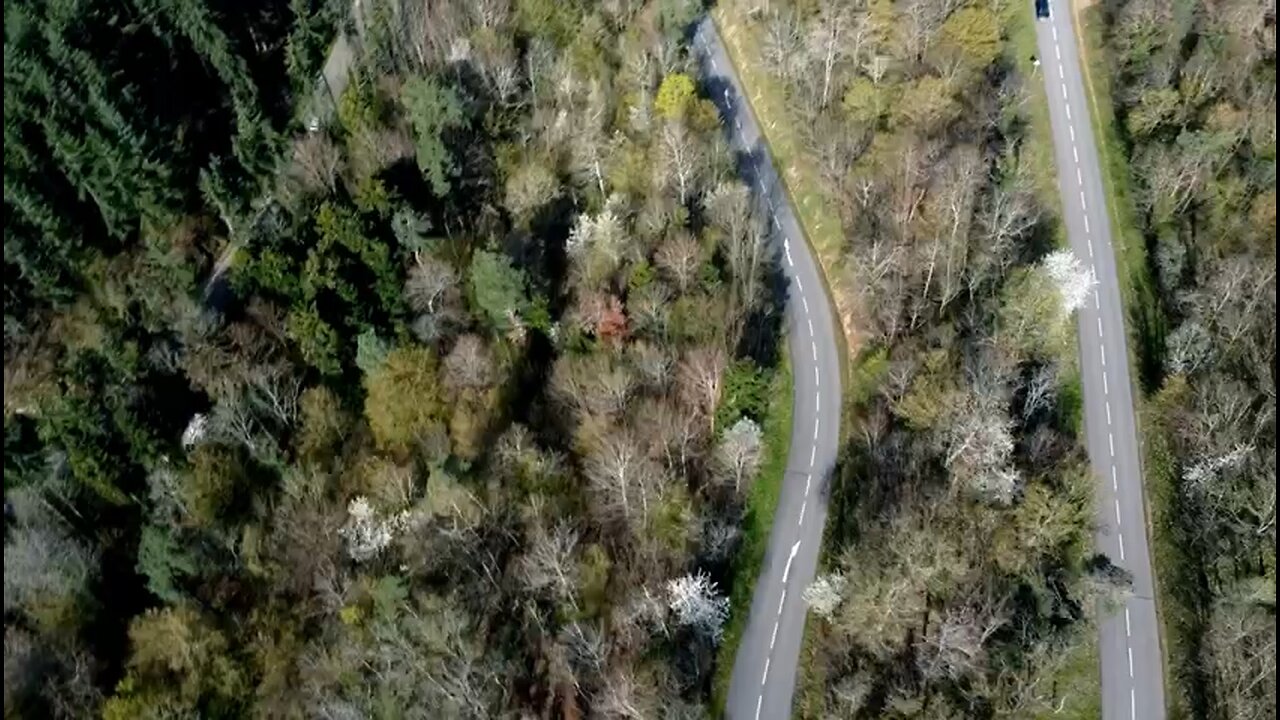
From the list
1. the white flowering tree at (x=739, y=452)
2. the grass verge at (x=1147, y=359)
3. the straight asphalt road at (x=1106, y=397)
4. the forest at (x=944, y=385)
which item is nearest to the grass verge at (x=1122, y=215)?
the grass verge at (x=1147, y=359)

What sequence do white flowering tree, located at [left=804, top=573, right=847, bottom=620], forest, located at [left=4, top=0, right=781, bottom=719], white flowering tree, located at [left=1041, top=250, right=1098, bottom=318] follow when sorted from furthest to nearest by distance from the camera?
1. white flowering tree, located at [left=1041, top=250, right=1098, bottom=318]
2. white flowering tree, located at [left=804, top=573, right=847, bottom=620]
3. forest, located at [left=4, top=0, right=781, bottom=719]

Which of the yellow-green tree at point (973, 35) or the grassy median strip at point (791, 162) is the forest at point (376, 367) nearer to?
the grassy median strip at point (791, 162)

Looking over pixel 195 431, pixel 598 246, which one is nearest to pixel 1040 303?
pixel 598 246

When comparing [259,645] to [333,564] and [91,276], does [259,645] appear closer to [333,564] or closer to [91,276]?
[333,564]

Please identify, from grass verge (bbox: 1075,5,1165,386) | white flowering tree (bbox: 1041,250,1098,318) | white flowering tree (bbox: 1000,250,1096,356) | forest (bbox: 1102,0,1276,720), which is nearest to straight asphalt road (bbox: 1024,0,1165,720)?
grass verge (bbox: 1075,5,1165,386)

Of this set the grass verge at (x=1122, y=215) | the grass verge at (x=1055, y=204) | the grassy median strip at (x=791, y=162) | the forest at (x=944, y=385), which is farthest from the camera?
the grassy median strip at (x=791, y=162)

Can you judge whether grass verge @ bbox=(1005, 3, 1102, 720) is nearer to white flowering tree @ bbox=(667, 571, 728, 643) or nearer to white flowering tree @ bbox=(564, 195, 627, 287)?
white flowering tree @ bbox=(667, 571, 728, 643)
